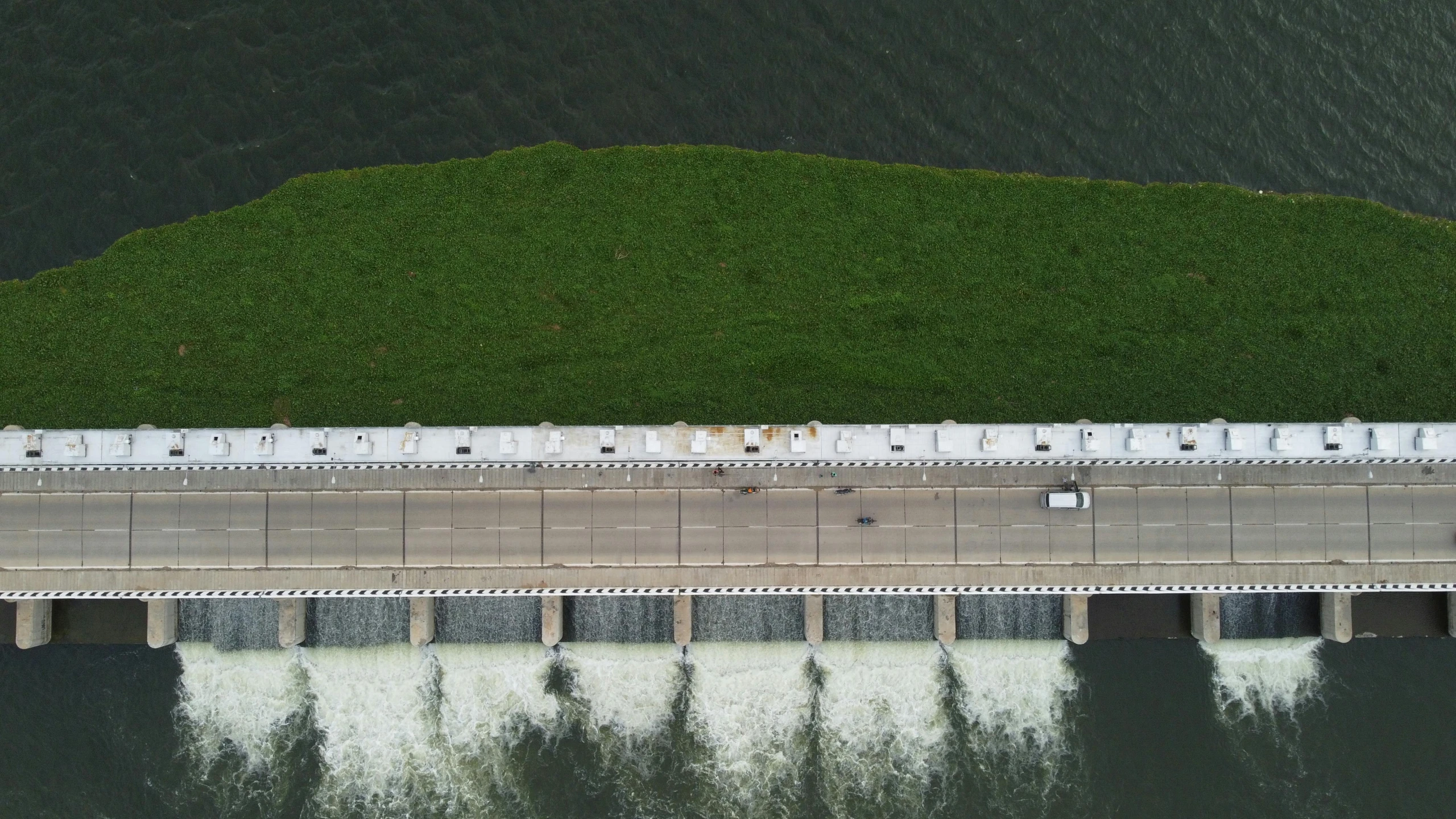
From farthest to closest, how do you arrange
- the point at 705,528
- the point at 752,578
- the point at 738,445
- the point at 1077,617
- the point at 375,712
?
the point at 375,712 < the point at 1077,617 < the point at 705,528 < the point at 752,578 < the point at 738,445

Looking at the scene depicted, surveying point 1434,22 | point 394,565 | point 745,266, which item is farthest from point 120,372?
point 1434,22

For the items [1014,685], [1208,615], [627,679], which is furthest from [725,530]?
[1208,615]

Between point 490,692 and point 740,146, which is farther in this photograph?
point 740,146

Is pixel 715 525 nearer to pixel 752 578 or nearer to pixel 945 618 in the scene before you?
pixel 752 578

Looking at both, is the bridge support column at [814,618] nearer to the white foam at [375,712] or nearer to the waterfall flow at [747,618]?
the waterfall flow at [747,618]

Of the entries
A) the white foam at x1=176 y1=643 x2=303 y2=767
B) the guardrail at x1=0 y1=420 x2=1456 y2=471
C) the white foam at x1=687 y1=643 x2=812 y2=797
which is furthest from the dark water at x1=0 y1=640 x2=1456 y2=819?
the guardrail at x1=0 y1=420 x2=1456 y2=471

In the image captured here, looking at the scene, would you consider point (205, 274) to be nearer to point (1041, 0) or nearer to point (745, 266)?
point (745, 266)
